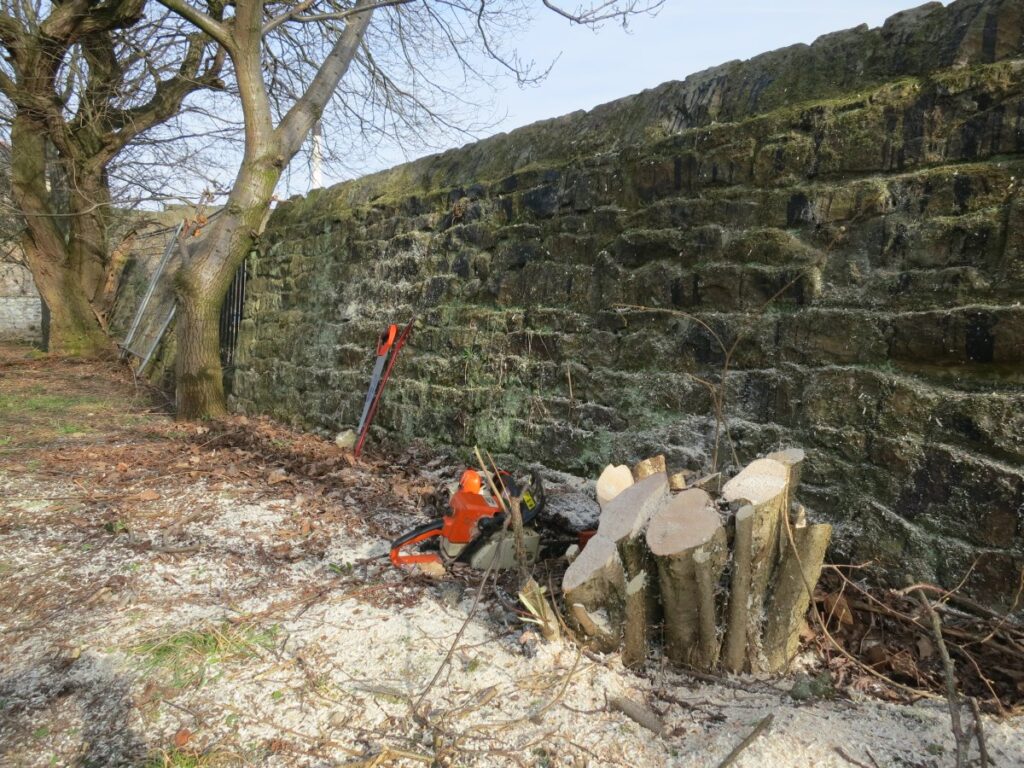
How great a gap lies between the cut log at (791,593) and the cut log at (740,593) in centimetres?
9

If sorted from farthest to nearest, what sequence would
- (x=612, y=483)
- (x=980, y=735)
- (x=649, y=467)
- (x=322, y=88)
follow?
(x=322, y=88)
(x=612, y=483)
(x=649, y=467)
(x=980, y=735)

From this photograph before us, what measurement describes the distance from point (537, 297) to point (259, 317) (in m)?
3.69

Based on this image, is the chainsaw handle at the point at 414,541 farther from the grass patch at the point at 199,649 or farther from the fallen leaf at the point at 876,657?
the fallen leaf at the point at 876,657

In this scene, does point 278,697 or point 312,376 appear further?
point 312,376

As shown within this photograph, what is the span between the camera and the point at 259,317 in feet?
21.0

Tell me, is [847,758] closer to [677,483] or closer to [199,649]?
[677,483]

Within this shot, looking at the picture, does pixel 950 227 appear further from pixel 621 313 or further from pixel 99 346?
pixel 99 346

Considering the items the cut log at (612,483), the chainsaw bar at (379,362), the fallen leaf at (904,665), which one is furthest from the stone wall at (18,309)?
the fallen leaf at (904,665)

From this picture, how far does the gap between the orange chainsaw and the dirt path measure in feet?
0.49

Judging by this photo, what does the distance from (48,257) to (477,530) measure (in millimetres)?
10144

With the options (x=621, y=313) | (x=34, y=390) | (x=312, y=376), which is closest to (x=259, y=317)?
(x=312, y=376)

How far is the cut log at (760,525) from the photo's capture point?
1998 millimetres

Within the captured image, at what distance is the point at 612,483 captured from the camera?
8.77ft

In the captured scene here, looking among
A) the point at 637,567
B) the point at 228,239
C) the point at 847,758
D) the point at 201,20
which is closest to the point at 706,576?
the point at 637,567
